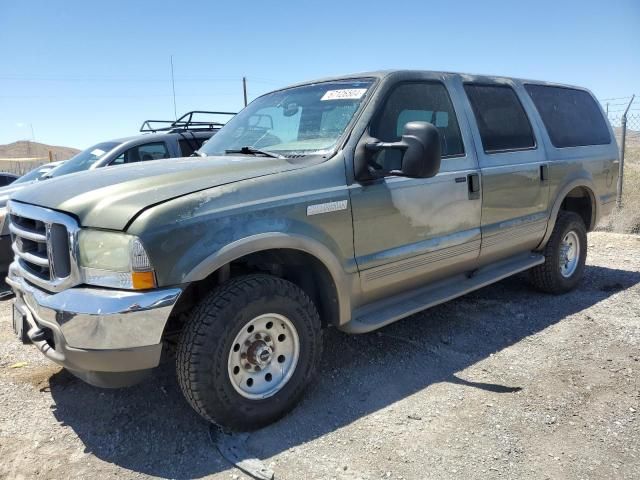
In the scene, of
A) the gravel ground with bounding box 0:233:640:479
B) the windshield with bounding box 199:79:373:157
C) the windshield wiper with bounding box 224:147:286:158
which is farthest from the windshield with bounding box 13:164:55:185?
the windshield wiper with bounding box 224:147:286:158

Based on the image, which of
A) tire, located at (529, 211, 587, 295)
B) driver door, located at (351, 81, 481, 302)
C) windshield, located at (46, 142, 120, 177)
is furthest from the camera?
windshield, located at (46, 142, 120, 177)

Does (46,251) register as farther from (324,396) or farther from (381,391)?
(381,391)

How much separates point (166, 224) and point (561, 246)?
4095 millimetres

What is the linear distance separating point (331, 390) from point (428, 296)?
1.03 meters

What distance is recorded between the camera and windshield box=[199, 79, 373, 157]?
10.9 feet

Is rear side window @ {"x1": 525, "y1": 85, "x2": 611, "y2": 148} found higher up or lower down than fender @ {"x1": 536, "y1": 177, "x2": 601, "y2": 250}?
higher up

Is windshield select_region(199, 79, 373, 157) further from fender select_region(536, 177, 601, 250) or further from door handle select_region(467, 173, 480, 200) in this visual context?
fender select_region(536, 177, 601, 250)

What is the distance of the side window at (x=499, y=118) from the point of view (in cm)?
409

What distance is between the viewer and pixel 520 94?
4.59 meters

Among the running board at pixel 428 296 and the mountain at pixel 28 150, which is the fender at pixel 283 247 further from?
the mountain at pixel 28 150

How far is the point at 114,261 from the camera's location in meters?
2.38

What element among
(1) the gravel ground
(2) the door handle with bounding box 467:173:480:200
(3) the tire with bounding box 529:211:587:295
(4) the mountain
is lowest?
(1) the gravel ground

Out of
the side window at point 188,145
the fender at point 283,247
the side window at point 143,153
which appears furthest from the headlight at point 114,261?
the side window at point 188,145

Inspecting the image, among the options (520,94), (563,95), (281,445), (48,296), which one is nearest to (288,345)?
(281,445)
